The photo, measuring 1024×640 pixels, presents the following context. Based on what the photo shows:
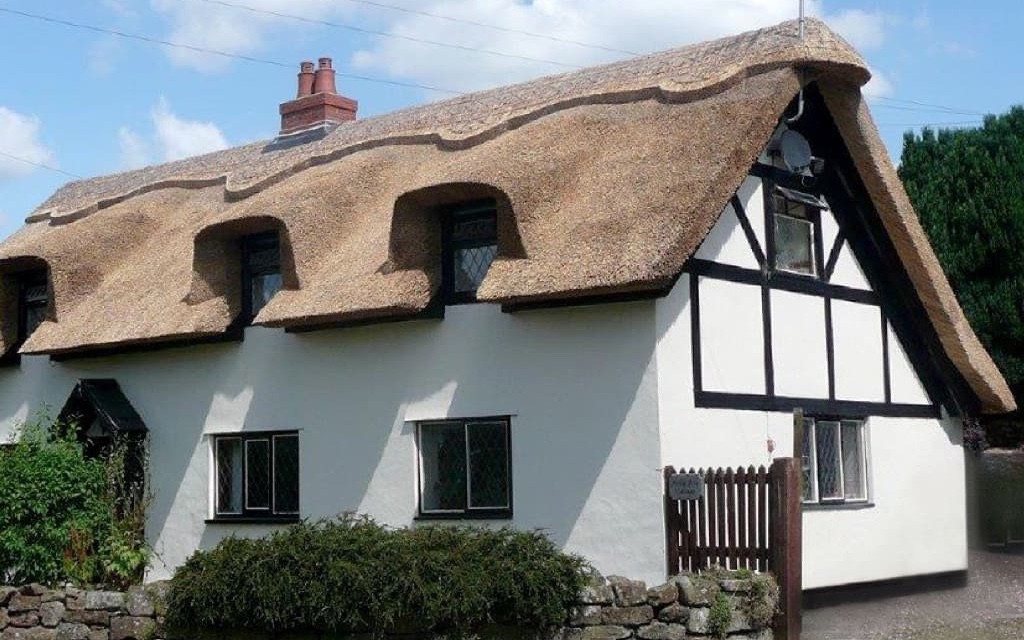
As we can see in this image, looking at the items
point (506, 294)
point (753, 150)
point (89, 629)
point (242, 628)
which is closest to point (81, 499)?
point (89, 629)

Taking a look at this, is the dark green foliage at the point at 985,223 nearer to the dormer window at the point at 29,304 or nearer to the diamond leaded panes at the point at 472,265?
the diamond leaded panes at the point at 472,265

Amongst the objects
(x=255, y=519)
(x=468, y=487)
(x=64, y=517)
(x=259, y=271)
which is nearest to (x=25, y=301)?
(x=259, y=271)

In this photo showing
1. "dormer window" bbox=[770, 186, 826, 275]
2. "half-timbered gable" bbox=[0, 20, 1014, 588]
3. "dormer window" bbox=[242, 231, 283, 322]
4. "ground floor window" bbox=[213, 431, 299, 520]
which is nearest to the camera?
"half-timbered gable" bbox=[0, 20, 1014, 588]

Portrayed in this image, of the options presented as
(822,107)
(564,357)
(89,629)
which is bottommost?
(89,629)

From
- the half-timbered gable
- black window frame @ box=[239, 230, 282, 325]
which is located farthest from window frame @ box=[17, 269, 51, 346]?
black window frame @ box=[239, 230, 282, 325]

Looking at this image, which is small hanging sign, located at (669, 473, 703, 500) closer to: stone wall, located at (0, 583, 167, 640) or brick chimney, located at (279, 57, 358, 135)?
stone wall, located at (0, 583, 167, 640)

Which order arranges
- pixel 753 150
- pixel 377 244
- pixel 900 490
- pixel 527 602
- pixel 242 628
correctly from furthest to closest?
pixel 900 490 → pixel 377 244 → pixel 753 150 → pixel 242 628 → pixel 527 602

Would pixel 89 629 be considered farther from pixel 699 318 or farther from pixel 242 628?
pixel 699 318

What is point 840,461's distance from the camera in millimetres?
16953

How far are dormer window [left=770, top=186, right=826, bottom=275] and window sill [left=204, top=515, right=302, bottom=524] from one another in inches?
250

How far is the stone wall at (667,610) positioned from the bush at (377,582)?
0.72 ft

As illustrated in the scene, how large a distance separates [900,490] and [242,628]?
8.37 meters

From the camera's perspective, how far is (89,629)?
564 inches

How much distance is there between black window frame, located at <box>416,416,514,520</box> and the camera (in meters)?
15.2
